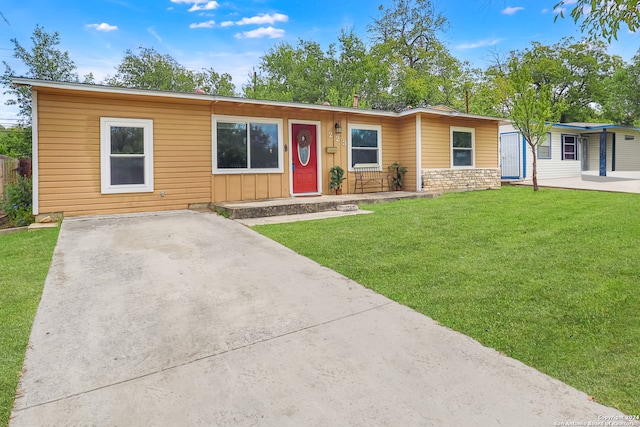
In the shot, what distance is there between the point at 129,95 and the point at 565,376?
26.4 ft

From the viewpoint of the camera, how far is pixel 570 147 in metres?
16.8

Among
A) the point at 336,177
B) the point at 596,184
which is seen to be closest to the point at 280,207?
the point at 336,177

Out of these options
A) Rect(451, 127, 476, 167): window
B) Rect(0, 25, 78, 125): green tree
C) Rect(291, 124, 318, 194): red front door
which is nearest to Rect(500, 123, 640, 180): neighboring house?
Rect(451, 127, 476, 167): window

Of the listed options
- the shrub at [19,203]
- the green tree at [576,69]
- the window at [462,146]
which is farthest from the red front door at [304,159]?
the green tree at [576,69]

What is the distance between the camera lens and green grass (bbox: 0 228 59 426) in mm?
2041

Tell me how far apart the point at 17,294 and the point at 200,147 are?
5.51 metres

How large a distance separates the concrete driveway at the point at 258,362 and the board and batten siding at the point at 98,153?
13.4 ft

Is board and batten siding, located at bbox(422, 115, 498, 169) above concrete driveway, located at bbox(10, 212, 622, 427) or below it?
above

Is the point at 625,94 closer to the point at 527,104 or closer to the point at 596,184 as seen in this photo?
the point at 596,184

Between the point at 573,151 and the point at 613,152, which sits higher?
the point at 613,152

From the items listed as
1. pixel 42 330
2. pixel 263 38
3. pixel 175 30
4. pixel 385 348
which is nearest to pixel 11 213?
pixel 42 330

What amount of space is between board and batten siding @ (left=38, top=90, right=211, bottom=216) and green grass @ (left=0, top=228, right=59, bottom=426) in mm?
1293

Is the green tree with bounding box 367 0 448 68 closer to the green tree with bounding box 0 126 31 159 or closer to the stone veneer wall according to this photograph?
the stone veneer wall

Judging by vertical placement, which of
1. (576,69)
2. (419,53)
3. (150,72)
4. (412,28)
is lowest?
(150,72)
